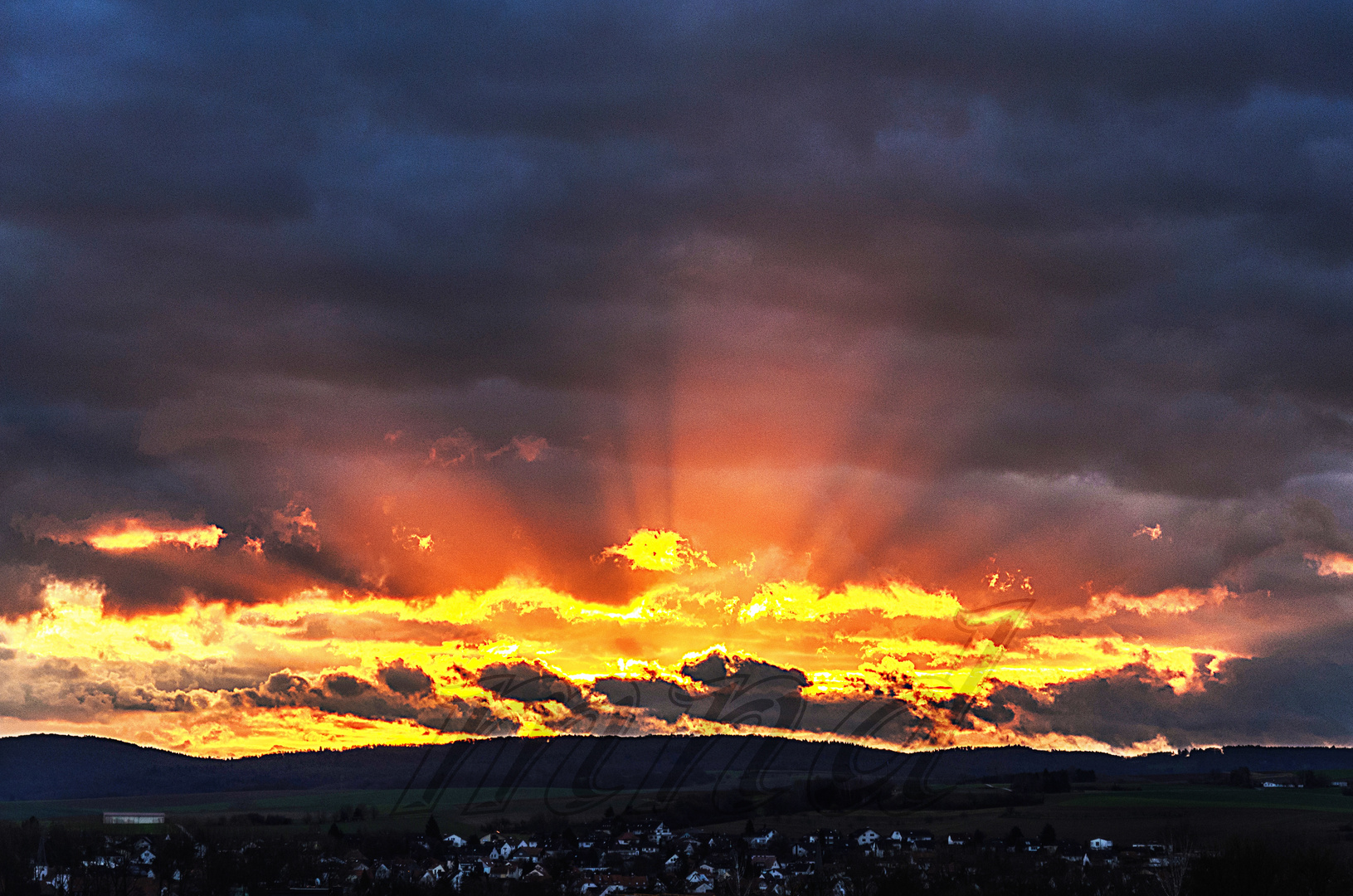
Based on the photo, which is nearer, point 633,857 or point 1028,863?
point 1028,863

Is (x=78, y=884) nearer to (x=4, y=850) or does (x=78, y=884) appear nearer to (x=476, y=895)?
(x=4, y=850)

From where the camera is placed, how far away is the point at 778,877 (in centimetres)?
15962

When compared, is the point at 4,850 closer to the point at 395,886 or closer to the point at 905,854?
the point at 395,886

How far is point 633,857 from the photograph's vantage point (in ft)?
612

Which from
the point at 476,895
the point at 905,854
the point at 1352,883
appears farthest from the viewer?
the point at 905,854

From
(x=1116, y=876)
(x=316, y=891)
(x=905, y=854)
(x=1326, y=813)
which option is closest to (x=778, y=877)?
(x=905, y=854)

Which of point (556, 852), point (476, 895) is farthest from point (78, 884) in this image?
point (556, 852)

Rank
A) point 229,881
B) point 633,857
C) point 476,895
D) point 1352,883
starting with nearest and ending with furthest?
point 1352,883 → point 476,895 → point 229,881 → point 633,857

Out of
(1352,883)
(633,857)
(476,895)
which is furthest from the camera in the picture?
(633,857)

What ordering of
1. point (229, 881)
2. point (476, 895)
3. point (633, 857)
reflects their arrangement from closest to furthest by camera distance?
point (476, 895)
point (229, 881)
point (633, 857)

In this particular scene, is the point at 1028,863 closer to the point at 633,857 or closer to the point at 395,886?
the point at 633,857

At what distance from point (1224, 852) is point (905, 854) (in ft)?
242

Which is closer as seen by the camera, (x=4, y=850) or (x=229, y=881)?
(x=229, y=881)

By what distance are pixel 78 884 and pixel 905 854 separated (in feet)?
295
